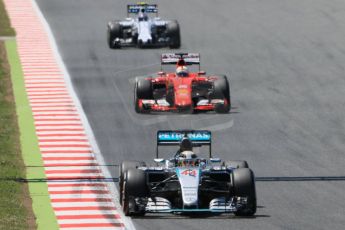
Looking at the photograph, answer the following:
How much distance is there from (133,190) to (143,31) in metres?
26.8

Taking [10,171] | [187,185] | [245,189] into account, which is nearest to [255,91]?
[10,171]

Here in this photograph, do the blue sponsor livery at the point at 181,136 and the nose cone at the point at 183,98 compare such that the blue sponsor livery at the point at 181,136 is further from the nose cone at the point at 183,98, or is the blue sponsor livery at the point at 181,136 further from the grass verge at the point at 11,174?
the nose cone at the point at 183,98

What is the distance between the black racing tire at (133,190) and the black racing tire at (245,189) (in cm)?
221

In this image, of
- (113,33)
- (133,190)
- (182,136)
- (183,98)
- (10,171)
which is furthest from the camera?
(113,33)

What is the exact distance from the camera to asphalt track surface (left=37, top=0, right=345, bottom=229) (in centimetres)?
3469

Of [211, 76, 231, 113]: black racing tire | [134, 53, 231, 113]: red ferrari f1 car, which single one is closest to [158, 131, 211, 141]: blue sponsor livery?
[134, 53, 231, 113]: red ferrari f1 car

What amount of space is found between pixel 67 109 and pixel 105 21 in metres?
18.7

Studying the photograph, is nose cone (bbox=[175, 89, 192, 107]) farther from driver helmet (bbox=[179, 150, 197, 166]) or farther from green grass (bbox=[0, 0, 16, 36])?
green grass (bbox=[0, 0, 16, 36])

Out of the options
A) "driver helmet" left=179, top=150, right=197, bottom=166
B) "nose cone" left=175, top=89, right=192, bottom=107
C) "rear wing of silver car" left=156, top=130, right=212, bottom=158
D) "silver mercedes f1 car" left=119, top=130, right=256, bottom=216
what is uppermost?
"rear wing of silver car" left=156, top=130, right=212, bottom=158

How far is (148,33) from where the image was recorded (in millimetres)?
57656

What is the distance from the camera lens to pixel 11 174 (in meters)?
37.2

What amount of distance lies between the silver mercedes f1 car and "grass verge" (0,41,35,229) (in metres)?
2.66

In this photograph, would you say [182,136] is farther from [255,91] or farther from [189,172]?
[255,91]

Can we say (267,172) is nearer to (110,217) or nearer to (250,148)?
(250,148)
